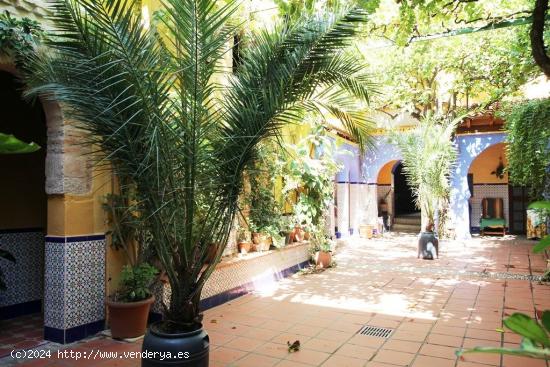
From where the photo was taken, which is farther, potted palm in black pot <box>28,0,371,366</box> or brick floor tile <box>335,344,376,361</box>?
brick floor tile <box>335,344,376,361</box>

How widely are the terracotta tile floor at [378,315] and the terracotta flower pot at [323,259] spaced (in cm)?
23

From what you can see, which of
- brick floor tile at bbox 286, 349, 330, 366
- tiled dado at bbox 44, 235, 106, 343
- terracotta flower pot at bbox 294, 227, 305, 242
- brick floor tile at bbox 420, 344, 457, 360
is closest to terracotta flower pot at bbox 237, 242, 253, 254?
terracotta flower pot at bbox 294, 227, 305, 242

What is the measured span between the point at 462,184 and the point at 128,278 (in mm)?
12018

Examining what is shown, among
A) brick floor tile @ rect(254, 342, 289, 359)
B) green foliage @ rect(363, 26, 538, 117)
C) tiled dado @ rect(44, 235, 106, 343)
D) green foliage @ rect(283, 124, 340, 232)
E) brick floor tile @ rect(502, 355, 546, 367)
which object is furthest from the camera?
green foliage @ rect(363, 26, 538, 117)

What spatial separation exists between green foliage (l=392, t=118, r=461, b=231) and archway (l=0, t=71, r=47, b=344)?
7792 mm

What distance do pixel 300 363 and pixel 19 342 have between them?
2.98 m

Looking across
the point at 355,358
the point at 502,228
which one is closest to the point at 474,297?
the point at 355,358

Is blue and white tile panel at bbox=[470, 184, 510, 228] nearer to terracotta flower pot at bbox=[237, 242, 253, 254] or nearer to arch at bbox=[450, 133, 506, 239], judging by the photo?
arch at bbox=[450, 133, 506, 239]

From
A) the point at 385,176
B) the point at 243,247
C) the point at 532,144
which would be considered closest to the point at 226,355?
the point at 243,247

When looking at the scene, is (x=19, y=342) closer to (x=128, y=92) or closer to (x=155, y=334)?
(x=155, y=334)

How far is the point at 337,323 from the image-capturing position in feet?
16.7

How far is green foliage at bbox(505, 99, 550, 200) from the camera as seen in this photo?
24.6 ft

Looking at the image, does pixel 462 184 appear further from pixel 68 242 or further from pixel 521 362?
pixel 68 242

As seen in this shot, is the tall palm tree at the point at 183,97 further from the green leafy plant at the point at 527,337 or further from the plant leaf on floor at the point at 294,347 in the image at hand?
the green leafy plant at the point at 527,337
